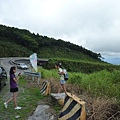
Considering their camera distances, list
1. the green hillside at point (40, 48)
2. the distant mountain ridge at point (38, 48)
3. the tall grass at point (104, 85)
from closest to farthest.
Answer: the tall grass at point (104, 85), the green hillside at point (40, 48), the distant mountain ridge at point (38, 48)

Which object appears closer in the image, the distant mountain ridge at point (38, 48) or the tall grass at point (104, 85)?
the tall grass at point (104, 85)

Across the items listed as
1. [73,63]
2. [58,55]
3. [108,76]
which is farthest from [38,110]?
[58,55]

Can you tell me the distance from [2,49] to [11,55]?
451cm

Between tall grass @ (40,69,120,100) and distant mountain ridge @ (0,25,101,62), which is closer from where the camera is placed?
tall grass @ (40,69,120,100)

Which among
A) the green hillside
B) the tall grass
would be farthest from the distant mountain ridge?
the tall grass

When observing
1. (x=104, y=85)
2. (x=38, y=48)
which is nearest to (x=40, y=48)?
(x=38, y=48)

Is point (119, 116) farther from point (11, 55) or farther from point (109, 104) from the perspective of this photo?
point (11, 55)

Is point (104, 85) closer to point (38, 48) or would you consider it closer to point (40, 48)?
point (38, 48)

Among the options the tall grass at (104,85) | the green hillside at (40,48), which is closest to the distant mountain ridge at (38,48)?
the green hillside at (40,48)

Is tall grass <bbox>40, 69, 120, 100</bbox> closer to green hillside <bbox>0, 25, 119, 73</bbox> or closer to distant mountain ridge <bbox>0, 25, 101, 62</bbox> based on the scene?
green hillside <bbox>0, 25, 119, 73</bbox>

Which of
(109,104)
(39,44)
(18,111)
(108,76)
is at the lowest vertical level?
(18,111)

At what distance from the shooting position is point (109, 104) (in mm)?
5207

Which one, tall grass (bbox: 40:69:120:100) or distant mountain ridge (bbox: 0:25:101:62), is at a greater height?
distant mountain ridge (bbox: 0:25:101:62)

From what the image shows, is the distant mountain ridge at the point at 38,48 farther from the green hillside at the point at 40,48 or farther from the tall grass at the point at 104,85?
the tall grass at the point at 104,85
